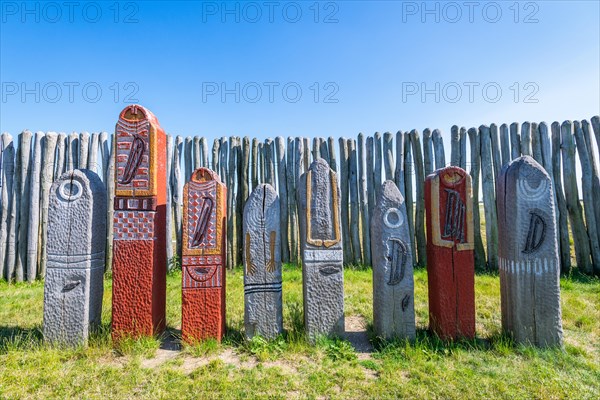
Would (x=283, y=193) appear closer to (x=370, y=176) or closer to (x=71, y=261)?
(x=370, y=176)

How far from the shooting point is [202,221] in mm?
3043

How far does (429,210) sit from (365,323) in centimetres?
149

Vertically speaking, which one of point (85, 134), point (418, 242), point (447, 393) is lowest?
point (447, 393)

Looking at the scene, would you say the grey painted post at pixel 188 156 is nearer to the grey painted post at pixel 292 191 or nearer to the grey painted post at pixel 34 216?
the grey painted post at pixel 292 191

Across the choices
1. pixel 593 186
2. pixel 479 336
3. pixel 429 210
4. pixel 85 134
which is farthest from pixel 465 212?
pixel 85 134

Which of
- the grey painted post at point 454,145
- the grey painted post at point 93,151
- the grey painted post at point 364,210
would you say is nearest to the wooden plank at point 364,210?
the grey painted post at point 364,210

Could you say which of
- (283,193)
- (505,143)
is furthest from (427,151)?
(283,193)

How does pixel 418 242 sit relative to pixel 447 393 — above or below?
above

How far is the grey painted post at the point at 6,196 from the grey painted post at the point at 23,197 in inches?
4.5

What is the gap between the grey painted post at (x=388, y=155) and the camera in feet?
19.7

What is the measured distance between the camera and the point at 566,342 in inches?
121

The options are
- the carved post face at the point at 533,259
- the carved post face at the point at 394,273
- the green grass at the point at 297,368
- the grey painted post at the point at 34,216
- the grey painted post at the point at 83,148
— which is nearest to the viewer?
the green grass at the point at 297,368

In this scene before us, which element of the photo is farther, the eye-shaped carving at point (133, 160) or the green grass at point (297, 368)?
the eye-shaped carving at point (133, 160)

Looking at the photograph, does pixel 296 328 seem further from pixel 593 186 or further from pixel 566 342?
pixel 593 186
